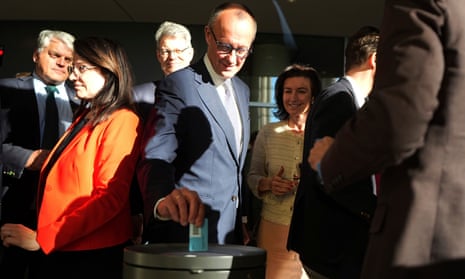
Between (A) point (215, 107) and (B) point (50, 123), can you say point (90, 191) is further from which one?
(B) point (50, 123)

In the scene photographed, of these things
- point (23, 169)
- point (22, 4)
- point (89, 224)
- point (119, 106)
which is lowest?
point (89, 224)

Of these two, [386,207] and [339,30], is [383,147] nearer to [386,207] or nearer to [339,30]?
[386,207]

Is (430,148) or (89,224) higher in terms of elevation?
(430,148)

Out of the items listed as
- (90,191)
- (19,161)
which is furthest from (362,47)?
(19,161)

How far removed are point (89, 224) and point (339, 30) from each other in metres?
7.36

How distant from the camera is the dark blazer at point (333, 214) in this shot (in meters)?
2.34

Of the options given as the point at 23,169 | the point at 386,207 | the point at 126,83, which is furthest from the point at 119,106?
the point at 386,207

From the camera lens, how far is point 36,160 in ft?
10.2

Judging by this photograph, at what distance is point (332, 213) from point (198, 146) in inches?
21.0

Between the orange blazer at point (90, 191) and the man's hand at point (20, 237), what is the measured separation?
94 mm

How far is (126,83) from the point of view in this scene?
2.66 m

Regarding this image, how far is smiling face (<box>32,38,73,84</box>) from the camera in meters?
3.58

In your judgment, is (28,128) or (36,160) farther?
(28,128)

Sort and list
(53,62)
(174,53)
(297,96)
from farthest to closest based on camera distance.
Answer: (297,96), (174,53), (53,62)
